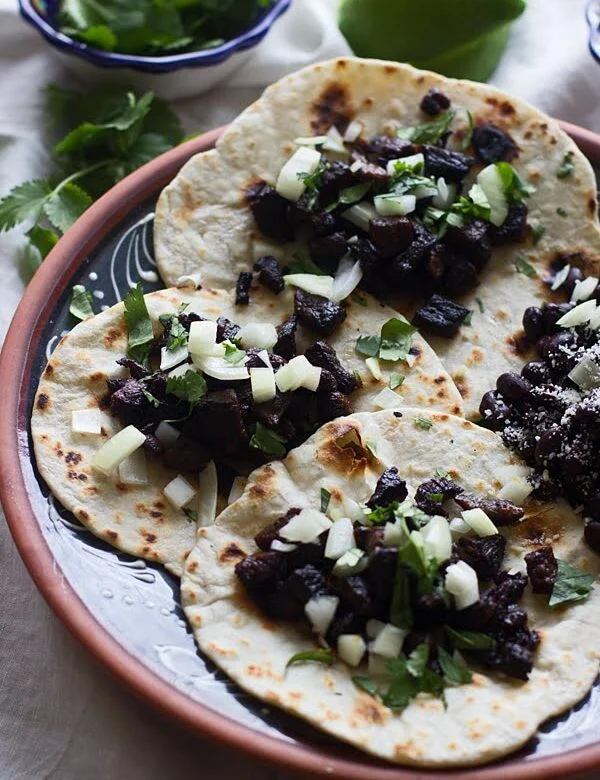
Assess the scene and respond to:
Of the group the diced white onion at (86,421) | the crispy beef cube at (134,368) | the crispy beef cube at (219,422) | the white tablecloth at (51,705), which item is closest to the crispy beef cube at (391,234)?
the crispy beef cube at (219,422)

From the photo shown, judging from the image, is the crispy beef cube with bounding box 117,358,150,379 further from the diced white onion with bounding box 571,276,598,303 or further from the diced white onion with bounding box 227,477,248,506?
the diced white onion with bounding box 571,276,598,303

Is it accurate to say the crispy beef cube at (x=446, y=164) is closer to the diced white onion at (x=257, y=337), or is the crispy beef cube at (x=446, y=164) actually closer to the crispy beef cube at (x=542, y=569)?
the diced white onion at (x=257, y=337)

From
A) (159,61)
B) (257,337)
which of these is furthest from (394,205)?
(159,61)

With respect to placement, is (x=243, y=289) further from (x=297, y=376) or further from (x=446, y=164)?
(x=446, y=164)

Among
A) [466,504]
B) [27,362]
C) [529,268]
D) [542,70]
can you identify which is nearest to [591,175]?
[529,268]

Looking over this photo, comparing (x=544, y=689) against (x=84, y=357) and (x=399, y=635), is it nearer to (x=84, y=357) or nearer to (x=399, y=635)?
(x=399, y=635)
